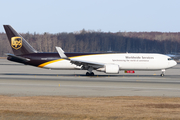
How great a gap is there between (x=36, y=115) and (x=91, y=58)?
30171 mm

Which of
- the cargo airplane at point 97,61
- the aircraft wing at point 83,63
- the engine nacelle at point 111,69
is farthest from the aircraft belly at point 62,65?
the engine nacelle at point 111,69

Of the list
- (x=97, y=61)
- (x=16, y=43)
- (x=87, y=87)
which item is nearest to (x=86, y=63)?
(x=97, y=61)

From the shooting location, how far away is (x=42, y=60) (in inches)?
1647

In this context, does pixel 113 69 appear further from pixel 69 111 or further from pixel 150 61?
pixel 69 111

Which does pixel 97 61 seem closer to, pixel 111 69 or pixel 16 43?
pixel 111 69

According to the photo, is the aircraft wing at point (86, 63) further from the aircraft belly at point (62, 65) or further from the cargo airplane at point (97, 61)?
the aircraft belly at point (62, 65)

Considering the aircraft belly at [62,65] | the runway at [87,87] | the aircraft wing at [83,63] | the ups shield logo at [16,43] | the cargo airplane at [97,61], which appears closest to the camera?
the runway at [87,87]

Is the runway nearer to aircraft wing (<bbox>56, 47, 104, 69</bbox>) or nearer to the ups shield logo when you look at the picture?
aircraft wing (<bbox>56, 47, 104, 69</bbox>)

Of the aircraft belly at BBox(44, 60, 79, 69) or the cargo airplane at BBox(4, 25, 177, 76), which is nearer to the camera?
the cargo airplane at BBox(4, 25, 177, 76)

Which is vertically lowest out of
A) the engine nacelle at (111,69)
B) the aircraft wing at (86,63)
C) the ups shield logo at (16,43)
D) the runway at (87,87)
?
the runway at (87,87)

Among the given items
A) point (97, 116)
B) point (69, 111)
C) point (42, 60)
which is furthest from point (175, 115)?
point (42, 60)

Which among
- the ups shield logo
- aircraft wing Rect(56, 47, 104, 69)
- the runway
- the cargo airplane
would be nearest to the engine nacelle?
aircraft wing Rect(56, 47, 104, 69)

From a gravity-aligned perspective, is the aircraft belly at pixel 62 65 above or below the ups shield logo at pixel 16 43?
below

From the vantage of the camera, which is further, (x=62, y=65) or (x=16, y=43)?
(x=16, y=43)
